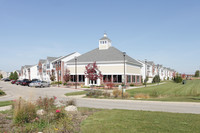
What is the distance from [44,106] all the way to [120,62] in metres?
31.4

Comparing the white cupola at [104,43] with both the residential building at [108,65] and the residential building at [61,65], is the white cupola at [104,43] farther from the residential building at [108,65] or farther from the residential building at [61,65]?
the residential building at [61,65]

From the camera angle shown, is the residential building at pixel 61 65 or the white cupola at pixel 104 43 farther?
the residential building at pixel 61 65

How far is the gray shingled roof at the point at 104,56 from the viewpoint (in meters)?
43.3

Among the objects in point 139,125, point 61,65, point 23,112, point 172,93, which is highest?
point 61,65

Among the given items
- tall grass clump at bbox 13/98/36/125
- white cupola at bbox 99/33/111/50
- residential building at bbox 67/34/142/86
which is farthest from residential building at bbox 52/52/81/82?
tall grass clump at bbox 13/98/36/125

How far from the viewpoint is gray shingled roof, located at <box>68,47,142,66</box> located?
4330cm

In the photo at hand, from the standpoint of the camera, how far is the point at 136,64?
1843 inches

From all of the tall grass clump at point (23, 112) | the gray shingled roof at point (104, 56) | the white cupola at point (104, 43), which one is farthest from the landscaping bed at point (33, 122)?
the white cupola at point (104, 43)

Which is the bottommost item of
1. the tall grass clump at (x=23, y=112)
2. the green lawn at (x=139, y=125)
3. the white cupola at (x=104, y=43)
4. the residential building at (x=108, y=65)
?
the green lawn at (x=139, y=125)

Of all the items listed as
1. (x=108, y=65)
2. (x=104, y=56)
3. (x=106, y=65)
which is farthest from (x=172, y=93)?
(x=104, y=56)

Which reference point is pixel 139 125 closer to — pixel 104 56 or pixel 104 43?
pixel 104 56

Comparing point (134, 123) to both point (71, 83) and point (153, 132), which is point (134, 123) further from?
point (71, 83)

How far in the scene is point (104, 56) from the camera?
45438 mm

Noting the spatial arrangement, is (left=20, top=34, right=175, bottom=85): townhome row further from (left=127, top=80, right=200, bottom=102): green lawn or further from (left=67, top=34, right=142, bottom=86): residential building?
(left=127, top=80, right=200, bottom=102): green lawn
